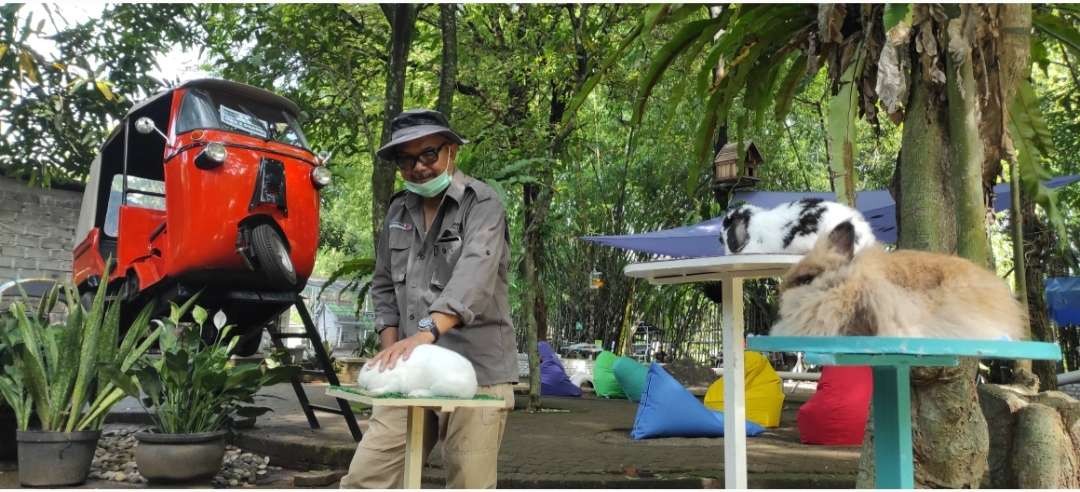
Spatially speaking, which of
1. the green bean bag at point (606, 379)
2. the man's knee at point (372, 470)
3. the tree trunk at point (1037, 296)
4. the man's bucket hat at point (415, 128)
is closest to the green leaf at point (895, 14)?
the man's bucket hat at point (415, 128)

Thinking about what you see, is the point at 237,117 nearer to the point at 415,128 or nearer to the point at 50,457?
the point at 50,457

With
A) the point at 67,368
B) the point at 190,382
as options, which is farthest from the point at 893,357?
the point at 67,368

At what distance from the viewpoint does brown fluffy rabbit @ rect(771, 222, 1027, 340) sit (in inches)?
64.2

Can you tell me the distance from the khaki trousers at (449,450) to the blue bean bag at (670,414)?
3871 millimetres

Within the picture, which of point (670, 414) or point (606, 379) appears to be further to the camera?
point (606, 379)

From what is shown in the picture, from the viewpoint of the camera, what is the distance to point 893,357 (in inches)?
65.4

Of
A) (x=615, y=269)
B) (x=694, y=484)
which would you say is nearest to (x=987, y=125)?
(x=694, y=484)

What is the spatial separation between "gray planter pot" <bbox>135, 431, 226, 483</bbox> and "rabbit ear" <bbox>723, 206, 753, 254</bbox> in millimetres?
3196

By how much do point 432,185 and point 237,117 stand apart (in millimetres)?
3280

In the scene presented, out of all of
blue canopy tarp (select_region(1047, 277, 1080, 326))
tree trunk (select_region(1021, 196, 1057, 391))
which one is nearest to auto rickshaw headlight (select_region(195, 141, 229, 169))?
tree trunk (select_region(1021, 196, 1057, 391))

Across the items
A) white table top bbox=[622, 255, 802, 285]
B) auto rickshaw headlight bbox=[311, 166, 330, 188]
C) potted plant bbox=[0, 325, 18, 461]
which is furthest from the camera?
auto rickshaw headlight bbox=[311, 166, 330, 188]

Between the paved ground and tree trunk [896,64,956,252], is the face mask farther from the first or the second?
the paved ground

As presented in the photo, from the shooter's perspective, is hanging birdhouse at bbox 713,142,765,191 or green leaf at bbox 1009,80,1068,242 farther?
hanging birdhouse at bbox 713,142,765,191

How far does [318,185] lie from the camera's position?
5.69m
